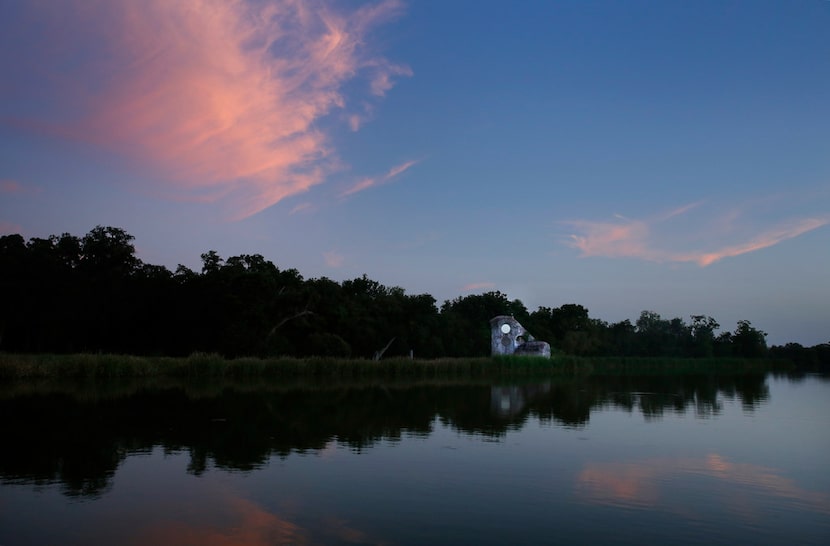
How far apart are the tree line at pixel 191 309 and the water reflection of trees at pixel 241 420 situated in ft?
67.6

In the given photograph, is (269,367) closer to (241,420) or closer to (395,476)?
(241,420)

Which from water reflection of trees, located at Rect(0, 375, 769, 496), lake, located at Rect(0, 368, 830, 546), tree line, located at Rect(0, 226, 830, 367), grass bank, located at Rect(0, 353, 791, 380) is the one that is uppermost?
tree line, located at Rect(0, 226, 830, 367)

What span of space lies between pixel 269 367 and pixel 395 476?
3277 cm

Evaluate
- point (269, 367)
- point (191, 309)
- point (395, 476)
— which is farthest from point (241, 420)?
point (191, 309)

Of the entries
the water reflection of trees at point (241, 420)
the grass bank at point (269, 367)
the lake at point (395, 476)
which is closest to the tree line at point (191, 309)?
the grass bank at point (269, 367)

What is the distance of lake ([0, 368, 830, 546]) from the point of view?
8984 millimetres

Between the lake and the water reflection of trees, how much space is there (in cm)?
11

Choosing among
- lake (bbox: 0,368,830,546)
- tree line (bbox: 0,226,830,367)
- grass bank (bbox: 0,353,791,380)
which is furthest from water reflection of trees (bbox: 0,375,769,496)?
tree line (bbox: 0,226,830,367)

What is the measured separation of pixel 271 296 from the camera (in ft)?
181

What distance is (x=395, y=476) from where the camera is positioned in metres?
12.4

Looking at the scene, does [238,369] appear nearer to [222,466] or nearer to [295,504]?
[222,466]

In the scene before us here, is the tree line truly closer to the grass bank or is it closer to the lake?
the grass bank

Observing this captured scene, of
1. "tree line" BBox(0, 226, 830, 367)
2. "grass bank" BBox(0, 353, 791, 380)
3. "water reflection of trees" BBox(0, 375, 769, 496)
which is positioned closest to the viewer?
"water reflection of trees" BBox(0, 375, 769, 496)

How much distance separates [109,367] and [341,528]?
105 ft
